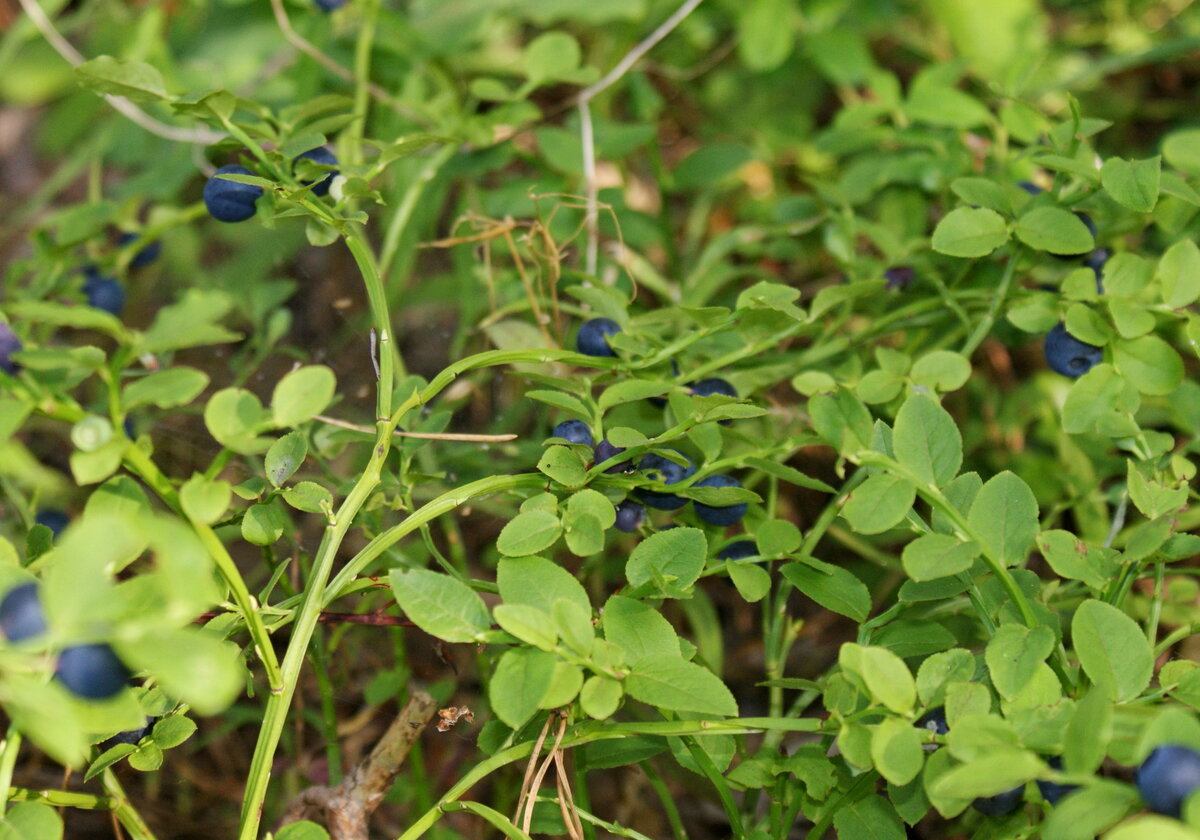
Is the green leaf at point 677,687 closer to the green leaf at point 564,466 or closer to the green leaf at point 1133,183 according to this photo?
the green leaf at point 564,466

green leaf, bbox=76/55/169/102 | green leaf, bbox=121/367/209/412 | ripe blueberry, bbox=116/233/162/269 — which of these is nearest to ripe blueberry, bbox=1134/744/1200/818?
green leaf, bbox=121/367/209/412

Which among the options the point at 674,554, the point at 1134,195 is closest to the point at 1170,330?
the point at 1134,195

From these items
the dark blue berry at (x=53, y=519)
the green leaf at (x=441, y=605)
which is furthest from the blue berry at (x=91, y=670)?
the dark blue berry at (x=53, y=519)

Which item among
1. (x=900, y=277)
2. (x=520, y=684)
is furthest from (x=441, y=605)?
(x=900, y=277)

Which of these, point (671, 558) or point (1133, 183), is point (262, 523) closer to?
point (671, 558)

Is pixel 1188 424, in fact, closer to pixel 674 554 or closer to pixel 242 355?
pixel 674 554
